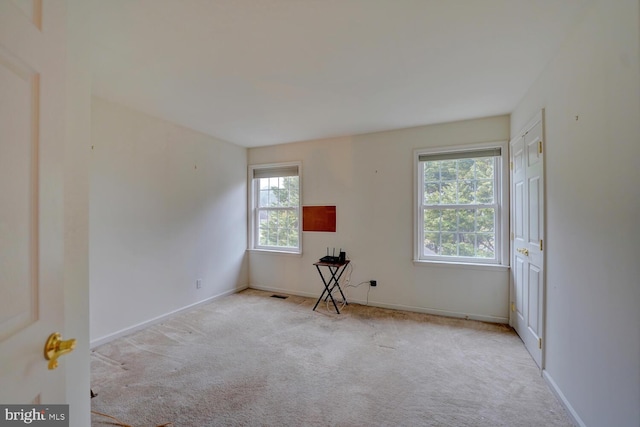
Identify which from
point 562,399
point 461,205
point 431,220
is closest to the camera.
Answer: point 562,399

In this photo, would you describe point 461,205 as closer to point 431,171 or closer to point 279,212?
point 431,171

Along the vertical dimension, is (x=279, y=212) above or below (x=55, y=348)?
above

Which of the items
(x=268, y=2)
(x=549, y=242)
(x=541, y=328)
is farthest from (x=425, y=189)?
(x=268, y=2)

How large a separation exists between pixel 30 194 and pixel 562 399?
3.01 m

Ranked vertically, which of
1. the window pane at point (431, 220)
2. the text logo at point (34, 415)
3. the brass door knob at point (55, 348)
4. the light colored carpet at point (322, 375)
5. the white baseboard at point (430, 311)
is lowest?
the light colored carpet at point (322, 375)

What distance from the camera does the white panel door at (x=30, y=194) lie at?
638 mm

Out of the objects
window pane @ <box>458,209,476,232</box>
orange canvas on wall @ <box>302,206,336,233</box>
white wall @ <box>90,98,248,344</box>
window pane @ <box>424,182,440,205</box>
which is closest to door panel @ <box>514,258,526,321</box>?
window pane @ <box>458,209,476,232</box>

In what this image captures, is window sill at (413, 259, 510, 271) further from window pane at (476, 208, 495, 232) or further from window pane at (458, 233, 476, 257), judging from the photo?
window pane at (476, 208, 495, 232)

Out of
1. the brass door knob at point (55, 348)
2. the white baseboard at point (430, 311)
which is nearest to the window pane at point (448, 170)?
the white baseboard at point (430, 311)

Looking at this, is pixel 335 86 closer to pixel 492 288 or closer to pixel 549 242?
pixel 549 242

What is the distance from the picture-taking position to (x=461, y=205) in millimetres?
3613

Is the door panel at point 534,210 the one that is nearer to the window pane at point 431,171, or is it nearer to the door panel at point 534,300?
the door panel at point 534,300

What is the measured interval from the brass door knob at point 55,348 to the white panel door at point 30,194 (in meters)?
0.01

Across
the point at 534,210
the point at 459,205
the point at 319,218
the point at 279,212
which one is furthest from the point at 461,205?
the point at 279,212
